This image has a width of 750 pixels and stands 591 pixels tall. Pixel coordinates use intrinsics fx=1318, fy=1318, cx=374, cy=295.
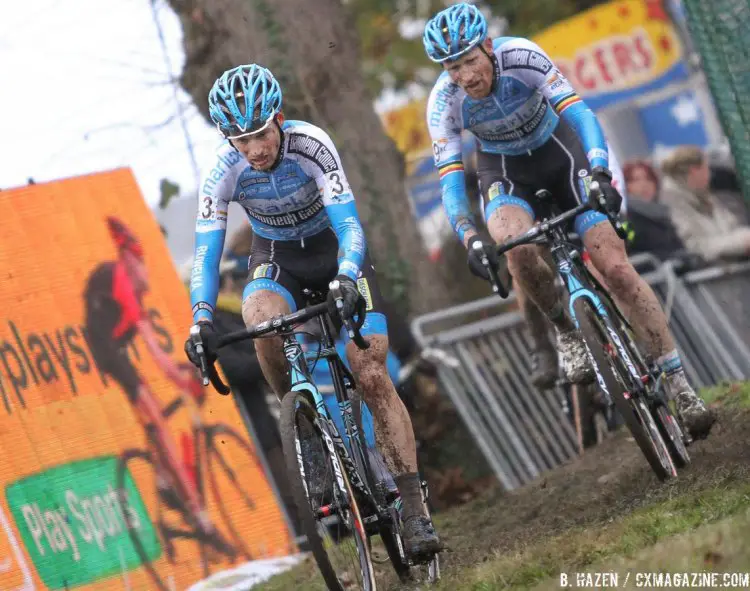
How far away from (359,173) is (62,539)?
4975 mm

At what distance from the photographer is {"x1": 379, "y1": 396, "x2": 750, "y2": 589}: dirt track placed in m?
6.98

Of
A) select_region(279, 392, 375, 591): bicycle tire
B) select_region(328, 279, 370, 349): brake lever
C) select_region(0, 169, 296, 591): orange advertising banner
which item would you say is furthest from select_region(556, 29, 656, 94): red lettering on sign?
select_region(279, 392, 375, 591): bicycle tire

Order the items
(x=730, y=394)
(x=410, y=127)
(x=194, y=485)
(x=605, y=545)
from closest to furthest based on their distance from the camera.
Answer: (x=605, y=545)
(x=194, y=485)
(x=730, y=394)
(x=410, y=127)

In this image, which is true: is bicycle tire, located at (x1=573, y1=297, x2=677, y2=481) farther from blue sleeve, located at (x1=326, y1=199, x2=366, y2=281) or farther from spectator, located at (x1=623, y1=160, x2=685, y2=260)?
spectator, located at (x1=623, y1=160, x2=685, y2=260)

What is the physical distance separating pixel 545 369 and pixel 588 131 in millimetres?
2364

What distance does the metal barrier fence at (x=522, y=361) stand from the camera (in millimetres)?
10969

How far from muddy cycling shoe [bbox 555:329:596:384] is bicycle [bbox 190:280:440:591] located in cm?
162

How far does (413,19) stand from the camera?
2234 centimetres

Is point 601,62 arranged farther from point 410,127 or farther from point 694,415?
point 694,415

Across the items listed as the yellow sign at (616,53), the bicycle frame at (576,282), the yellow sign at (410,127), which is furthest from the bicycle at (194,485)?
the yellow sign at (616,53)

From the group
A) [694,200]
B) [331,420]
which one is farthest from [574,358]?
[694,200]

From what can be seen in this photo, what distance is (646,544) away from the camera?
5.74m

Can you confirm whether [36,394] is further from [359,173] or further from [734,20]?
[734,20]

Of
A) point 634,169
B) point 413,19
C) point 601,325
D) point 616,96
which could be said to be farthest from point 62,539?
Answer: point 413,19
